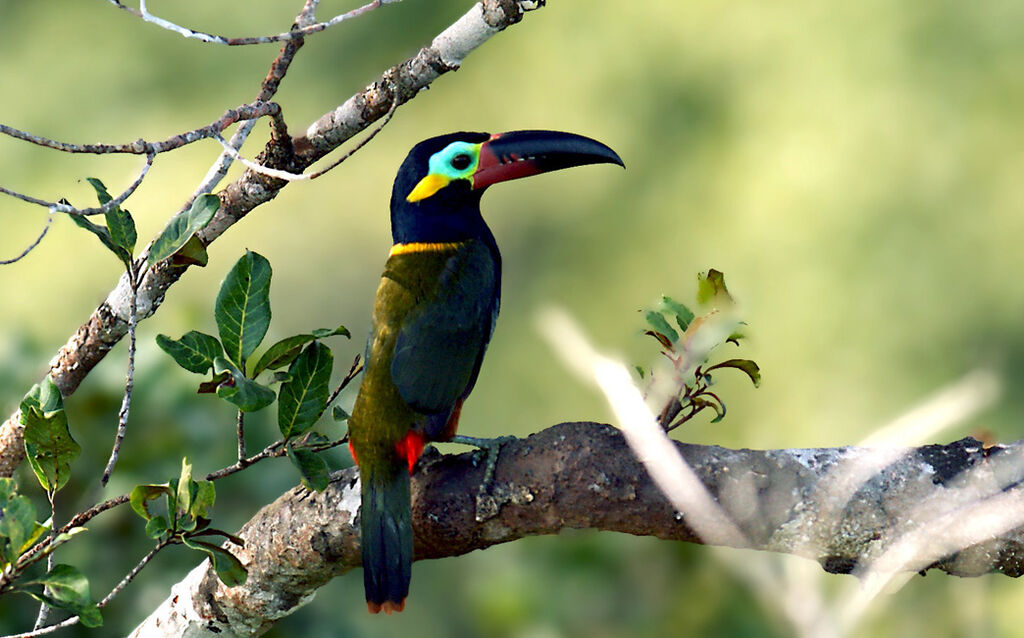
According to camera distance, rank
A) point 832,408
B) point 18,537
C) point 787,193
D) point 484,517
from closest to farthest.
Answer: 1. point 18,537
2. point 484,517
3. point 832,408
4. point 787,193

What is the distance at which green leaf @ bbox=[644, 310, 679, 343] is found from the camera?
1.72 meters

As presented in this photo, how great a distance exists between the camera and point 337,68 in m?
8.30

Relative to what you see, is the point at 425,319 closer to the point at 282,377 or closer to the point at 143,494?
the point at 282,377

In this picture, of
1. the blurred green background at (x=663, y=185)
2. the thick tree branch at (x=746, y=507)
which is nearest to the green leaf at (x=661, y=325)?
the thick tree branch at (x=746, y=507)

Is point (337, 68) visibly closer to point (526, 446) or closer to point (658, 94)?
point (658, 94)

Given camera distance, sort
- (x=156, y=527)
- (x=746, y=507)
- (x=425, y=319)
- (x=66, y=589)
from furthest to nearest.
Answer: (x=425, y=319)
(x=746, y=507)
(x=156, y=527)
(x=66, y=589)

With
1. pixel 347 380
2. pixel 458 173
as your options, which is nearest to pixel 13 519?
pixel 347 380

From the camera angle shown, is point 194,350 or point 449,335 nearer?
point 194,350

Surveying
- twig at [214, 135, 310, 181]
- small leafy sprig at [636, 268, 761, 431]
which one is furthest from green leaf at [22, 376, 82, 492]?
small leafy sprig at [636, 268, 761, 431]

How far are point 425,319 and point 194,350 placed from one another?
611 millimetres

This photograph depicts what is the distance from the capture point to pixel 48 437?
1567 mm

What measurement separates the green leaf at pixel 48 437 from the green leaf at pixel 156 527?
0.14 m

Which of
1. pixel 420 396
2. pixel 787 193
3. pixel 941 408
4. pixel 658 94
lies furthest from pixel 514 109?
pixel 941 408

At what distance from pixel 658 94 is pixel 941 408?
6499 millimetres
